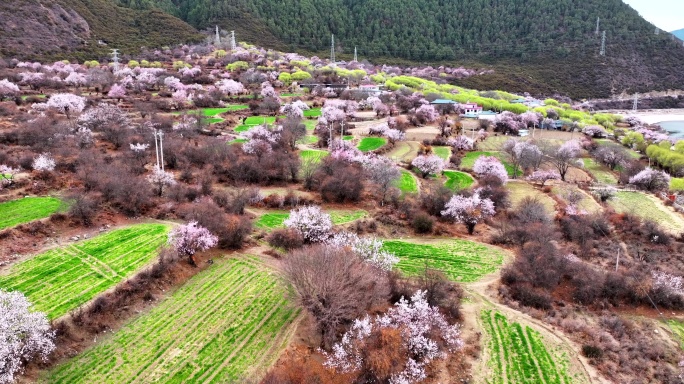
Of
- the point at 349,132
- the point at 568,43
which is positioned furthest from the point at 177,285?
the point at 568,43

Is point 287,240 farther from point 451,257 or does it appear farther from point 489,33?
point 489,33

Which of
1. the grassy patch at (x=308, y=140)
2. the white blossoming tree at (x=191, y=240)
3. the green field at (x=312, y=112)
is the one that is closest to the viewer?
the white blossoming tree at (x=191, y=240)

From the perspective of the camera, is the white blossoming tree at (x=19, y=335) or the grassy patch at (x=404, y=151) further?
the grassy patch at (x=404, y=151)

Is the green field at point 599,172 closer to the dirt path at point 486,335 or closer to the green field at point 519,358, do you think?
the dirt path at point 486,335

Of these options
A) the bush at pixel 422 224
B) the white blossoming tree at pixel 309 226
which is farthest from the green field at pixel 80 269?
the bush at pixel 422 224

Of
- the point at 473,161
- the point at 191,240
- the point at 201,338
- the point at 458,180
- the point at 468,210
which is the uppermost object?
the point at 473,161

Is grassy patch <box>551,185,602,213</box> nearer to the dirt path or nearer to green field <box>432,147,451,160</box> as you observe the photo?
green field <box>432,147,451,160</box>

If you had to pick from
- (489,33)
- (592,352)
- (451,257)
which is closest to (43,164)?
(451,257)
